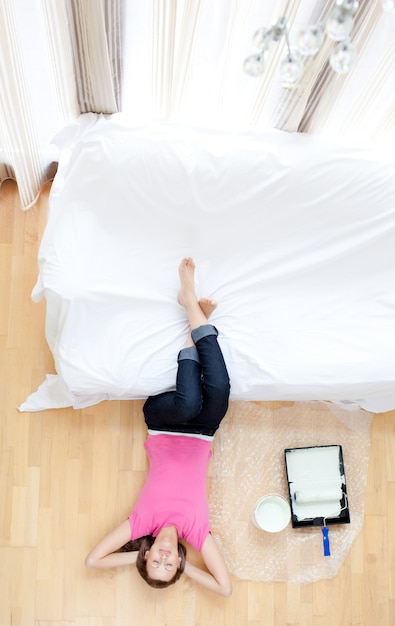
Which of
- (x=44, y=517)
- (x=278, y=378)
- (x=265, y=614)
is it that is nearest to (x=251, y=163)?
(x=278, y=378)

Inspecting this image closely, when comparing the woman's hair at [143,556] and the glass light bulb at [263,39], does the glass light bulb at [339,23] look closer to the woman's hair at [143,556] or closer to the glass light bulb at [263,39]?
the glass light bulb at [263,39]

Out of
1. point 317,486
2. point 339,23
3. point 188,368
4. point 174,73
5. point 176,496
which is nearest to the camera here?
point 339,23

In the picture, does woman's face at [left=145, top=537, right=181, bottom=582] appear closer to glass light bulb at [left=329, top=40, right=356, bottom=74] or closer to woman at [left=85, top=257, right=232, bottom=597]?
woman at [left=85, top=257, right=232, bottom=597]

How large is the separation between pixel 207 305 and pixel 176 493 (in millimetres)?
602

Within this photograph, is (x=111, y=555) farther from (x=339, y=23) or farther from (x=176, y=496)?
(x=339, y=23)

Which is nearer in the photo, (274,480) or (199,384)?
(199,384)

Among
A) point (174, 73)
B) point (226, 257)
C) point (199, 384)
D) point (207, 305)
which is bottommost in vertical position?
point (199, 384)

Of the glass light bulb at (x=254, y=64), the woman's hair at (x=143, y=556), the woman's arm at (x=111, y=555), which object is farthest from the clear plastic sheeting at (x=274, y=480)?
the glass light bulb at (x=254, y=64)

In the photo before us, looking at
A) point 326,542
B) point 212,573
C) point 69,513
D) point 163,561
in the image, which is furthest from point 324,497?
point 69,513

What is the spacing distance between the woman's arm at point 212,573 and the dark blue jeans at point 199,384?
43 cm

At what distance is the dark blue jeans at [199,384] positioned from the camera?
1.68 meters

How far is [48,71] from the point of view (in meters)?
1.55

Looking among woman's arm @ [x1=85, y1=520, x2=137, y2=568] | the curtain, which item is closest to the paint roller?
woman's arm @ [x1=85, y1=520, x2=137, y2=568]

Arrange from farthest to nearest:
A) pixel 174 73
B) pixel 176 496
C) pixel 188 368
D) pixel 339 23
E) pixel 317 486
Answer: pixel 317 486 < pixel 176 496 < pixel 188 368 < pixel 174 73 < pixel 339 23
